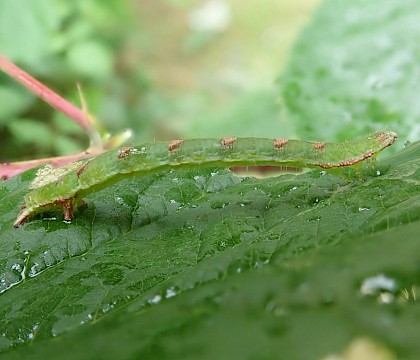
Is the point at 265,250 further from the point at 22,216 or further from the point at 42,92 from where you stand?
the point at 42,92

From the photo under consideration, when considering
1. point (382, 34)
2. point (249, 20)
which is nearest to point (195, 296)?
point (382, 34)

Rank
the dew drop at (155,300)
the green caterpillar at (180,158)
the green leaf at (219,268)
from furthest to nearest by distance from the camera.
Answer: the green caterpillar at (180,158) < the dew drop at (155,300) < the green leaf at (219,268)

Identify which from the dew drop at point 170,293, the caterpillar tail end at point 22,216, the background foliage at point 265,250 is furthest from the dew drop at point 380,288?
the caterpillar tail end at point 22,216

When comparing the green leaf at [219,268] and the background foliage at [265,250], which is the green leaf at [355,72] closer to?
the background foliage at [265,250]

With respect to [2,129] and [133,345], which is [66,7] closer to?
[2,129]

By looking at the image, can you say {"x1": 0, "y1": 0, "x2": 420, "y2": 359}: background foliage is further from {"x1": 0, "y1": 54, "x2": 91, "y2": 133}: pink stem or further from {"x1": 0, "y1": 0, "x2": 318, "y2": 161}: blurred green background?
{"x1": 0, "y1": 0, "x2": 318, "y2": 161}: blurred green background

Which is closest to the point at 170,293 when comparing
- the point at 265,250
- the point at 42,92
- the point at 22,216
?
the point at 265,250
